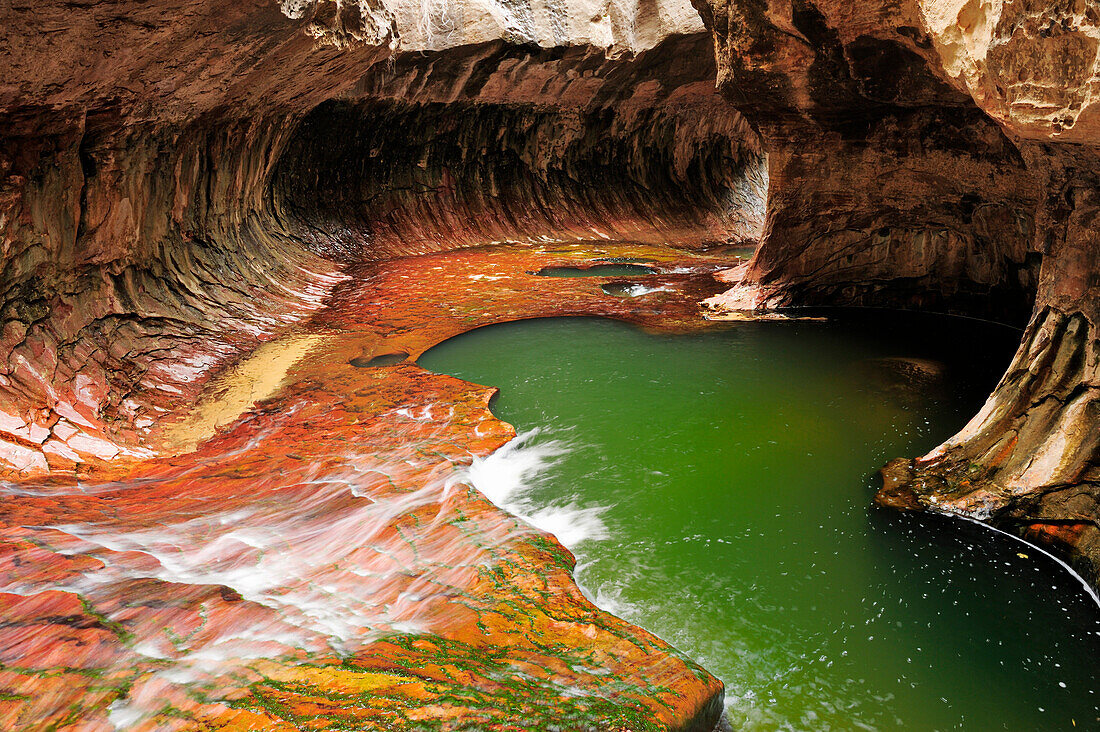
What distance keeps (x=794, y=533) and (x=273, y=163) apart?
7.88 metres

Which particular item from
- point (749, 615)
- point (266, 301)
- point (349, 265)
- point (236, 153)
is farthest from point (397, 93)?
point (749, 615)

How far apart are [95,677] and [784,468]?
143 inches

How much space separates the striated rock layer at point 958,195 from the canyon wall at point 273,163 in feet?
13.3

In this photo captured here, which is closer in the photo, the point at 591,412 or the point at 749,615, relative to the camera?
the point at 749,615

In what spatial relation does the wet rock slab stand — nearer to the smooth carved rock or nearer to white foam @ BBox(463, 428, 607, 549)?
white foam @ BBox(463, 428, 607, 549)

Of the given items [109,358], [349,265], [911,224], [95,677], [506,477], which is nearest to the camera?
[95,677]

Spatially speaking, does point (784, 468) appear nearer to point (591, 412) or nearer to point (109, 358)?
point (591, 412)

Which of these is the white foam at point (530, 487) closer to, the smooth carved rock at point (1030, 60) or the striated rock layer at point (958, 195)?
the striated rock layer at point (958, 195)

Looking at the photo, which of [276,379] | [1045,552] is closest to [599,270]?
[276,379]

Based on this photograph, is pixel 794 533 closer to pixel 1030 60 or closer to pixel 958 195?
Result: pixel 1030 60

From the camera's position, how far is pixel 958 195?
7145 mm

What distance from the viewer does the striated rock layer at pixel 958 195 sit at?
323 cm

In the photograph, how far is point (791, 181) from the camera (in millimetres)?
7797

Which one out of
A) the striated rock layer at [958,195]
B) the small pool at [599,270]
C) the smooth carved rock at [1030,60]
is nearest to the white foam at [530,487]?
the striated rock layer at [958,195]
